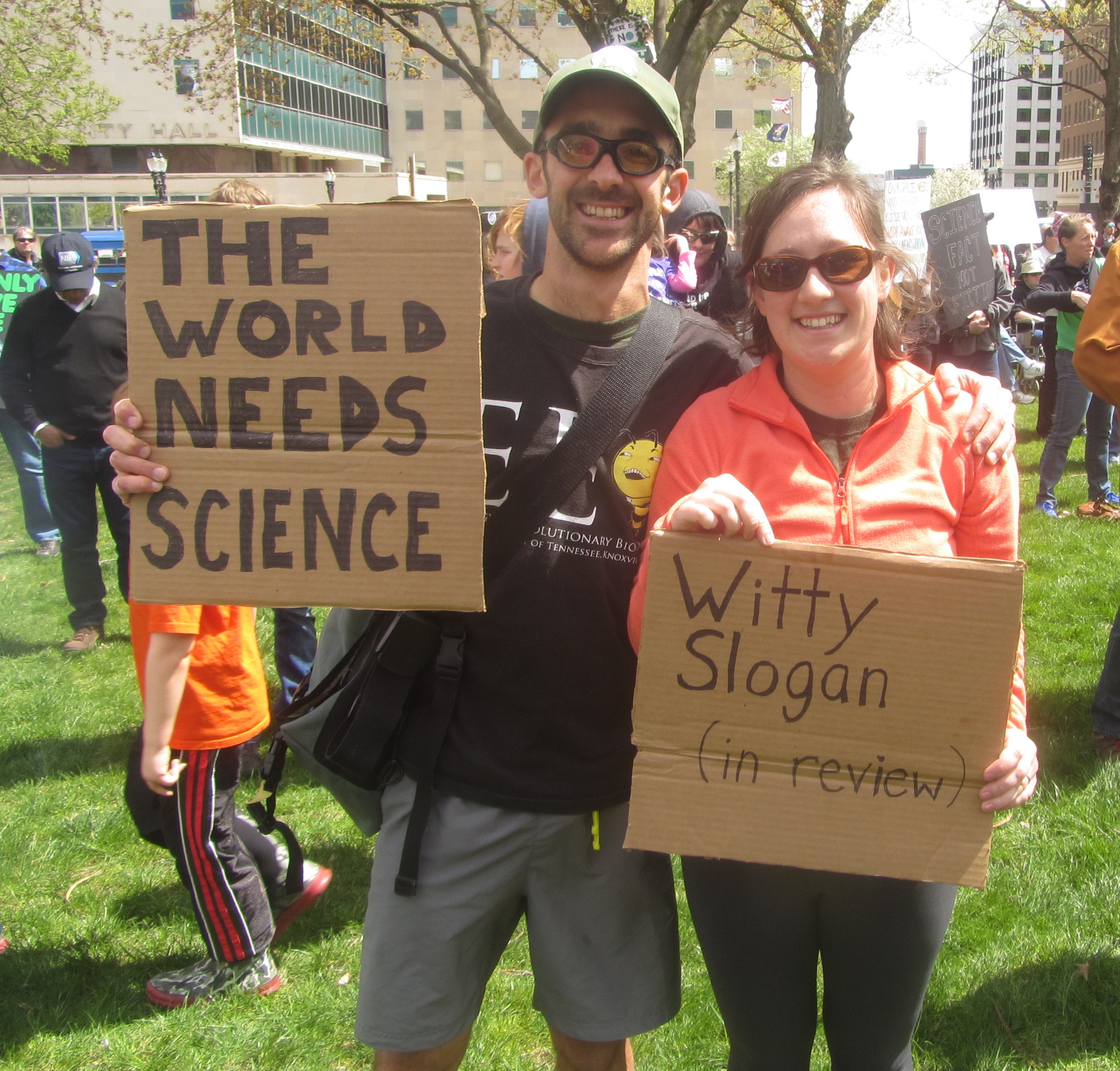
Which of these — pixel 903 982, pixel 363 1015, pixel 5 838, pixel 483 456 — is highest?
pixel 483 456

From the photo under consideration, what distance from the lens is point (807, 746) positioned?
5.66 feet

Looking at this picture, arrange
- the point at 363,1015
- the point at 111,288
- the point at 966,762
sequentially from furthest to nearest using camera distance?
1. the point at 111,288
2. the point at 363,1015
3. the point at 966,762

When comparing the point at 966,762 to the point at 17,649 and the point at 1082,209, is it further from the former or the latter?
the point at 1082,209

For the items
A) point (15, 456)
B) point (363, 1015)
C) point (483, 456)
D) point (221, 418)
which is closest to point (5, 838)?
point (363, 1015)

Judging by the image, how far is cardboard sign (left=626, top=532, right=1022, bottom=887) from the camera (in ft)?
5.44

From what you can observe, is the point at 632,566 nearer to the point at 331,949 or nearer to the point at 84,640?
the point at 331,949

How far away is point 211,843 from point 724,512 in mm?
1886

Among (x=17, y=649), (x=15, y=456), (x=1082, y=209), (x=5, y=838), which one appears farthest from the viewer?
(x=1082, y=209)

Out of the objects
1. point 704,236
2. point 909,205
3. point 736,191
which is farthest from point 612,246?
point 736,191

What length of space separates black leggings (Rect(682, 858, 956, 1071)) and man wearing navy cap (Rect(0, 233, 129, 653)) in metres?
4.91

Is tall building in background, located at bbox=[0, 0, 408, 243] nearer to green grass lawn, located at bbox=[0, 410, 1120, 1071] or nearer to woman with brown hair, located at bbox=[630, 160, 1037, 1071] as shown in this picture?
green grass lawn, located at bbox=[0, 410, 1120, 1071]

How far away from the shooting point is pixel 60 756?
456 centimetres

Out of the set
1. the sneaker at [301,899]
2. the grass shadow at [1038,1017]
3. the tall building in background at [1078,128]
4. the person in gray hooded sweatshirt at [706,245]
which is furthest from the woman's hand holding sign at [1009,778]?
the tall building in background at [1078,128]

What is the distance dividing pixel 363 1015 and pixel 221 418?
117 cm
